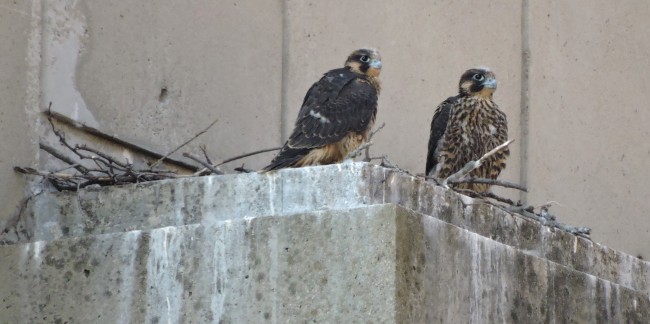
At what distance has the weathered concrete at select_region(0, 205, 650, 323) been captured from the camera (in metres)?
6.98

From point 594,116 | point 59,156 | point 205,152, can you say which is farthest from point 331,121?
point 594,116

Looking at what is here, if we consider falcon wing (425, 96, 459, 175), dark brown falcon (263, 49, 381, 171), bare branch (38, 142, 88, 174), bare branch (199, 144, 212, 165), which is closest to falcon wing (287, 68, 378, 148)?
dark brown falcon (263, 49, 381, 171)

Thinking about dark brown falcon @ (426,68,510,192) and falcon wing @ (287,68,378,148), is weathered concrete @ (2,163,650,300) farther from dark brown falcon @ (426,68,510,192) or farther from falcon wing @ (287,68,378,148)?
dark brown falcon @ (426,68,510,192)

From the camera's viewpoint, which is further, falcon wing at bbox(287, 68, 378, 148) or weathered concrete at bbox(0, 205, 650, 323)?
falcon wing at bbox(287, 68, 378, 148)

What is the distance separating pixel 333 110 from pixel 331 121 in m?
0.07

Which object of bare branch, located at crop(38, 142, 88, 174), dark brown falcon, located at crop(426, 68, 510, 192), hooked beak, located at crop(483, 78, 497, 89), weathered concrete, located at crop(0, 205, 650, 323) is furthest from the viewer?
hooked beak, located at crop(483, 78, 497, 89)

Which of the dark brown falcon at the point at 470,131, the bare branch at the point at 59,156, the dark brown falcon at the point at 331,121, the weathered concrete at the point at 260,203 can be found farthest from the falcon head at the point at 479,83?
the bare branch at the point at 59,156

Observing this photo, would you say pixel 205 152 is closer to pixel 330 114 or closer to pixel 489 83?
pixel 330 114

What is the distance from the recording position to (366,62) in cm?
922

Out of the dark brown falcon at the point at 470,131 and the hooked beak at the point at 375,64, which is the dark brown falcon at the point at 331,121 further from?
the dark brown falcon at the point at 470,131

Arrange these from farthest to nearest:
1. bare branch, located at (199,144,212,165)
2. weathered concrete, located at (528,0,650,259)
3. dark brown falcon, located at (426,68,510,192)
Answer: weathered concrete, located at (528,0,650,259), dark brown falcon, located at (426,68,510,192), bare branch, located at (199,144,212,165)

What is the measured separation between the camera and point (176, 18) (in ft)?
29.0

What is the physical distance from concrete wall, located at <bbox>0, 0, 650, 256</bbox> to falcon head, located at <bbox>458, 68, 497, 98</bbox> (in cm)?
42

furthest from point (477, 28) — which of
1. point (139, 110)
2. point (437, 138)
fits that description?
point (139, 110)
